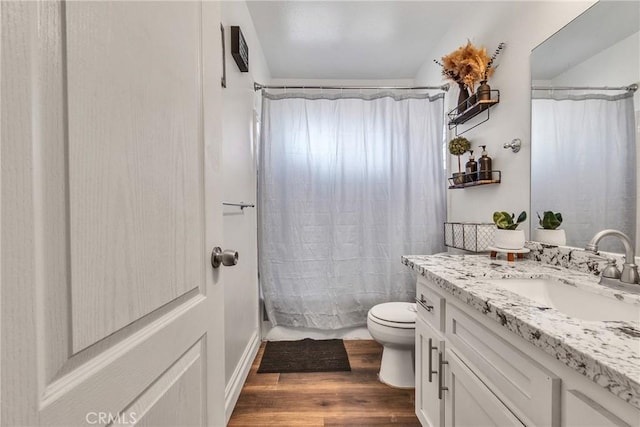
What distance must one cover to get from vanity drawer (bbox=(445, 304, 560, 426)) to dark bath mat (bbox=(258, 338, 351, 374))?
1.22 meters

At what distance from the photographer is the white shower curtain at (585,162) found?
0.96m

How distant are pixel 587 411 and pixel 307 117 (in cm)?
218

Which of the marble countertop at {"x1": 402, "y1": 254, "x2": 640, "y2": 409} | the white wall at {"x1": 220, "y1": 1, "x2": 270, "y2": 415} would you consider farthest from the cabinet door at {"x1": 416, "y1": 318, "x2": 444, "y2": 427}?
the white wall at {"x1": 220, "y1": 1, "x2": 270, "y2": 415}

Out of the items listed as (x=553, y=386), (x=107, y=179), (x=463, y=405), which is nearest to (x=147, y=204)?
(x=107, y=179)

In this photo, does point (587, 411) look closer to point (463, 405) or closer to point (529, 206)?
point (463, 405)

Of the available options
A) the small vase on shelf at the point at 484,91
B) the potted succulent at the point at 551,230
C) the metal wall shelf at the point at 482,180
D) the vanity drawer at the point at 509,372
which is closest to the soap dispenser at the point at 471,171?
the metal wall shelf at the point at 482,180

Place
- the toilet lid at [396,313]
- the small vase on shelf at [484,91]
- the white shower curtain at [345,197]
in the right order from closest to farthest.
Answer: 1. the small vase on shelf at [484,91]
2. the toilet lid at [396,313]
3. the white shower curtain at [345,197]

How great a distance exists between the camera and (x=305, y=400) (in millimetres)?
1634

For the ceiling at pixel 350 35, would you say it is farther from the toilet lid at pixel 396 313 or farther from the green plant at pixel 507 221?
the toilet lid at pixel 396 313

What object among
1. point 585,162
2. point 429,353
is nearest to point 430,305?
point 429,353

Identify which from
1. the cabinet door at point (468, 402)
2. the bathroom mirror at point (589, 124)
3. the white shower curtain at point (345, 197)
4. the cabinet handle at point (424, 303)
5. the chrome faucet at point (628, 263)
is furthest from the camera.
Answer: the white shower curtain at point (345, 197)

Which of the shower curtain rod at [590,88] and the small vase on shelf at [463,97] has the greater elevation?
the small vase on shelf at [463,97]

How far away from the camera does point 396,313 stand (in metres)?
1.79

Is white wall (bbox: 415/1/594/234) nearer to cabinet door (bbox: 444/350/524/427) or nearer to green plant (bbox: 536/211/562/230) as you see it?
green plant (bbox: 536/211/562/230)
